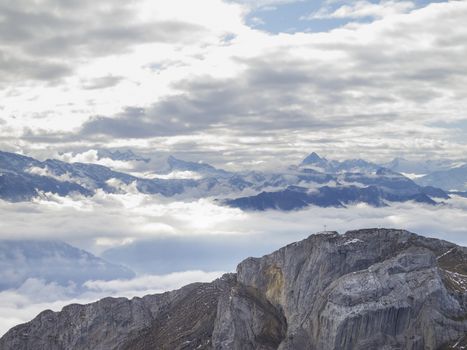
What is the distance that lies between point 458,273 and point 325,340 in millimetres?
53582

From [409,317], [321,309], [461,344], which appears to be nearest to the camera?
[461,344]

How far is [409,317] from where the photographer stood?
17888 centimetres

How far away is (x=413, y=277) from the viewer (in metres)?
185

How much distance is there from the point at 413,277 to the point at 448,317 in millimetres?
15885

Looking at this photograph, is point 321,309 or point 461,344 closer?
point 461,344

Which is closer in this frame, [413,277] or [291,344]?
[413,277]

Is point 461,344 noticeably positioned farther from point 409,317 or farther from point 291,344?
point 291,344

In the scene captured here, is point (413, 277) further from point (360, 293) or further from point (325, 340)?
point (325, 340)

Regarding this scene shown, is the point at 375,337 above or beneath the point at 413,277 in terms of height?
beneath

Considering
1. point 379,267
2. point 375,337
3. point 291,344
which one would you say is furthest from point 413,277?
point 291,344

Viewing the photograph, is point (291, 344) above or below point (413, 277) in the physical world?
below

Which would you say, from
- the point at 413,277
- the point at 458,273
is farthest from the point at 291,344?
the point at 458,273

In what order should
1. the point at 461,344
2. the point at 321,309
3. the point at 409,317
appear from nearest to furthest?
the point at 461,344 < the point at 409,317 < the point at 321,309

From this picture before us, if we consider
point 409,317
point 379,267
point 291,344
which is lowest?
point 291,344
